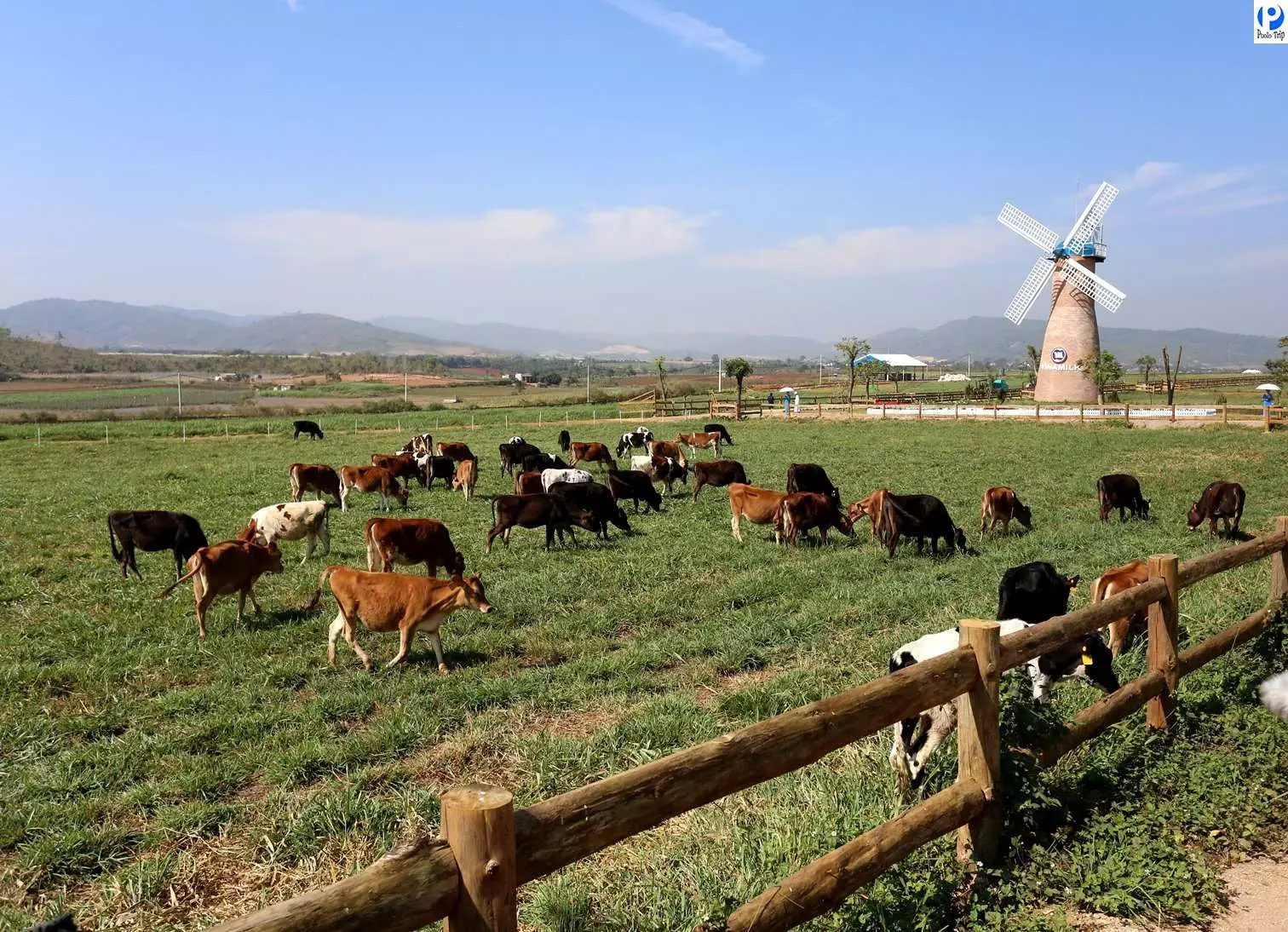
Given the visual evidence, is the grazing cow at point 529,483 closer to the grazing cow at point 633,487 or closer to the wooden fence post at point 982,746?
the grazing cow at point 633,487

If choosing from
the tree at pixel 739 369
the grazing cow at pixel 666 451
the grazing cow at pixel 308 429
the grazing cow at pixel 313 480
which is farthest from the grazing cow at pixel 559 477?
the tree at pixel 739 369

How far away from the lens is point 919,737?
526cm

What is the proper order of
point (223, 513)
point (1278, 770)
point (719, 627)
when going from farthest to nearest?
point (223, 513)
point (719, 627)
point (1278, 770)

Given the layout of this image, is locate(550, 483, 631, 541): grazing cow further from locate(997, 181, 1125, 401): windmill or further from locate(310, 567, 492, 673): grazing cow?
locate(997, 181, 1125, 401): windmill

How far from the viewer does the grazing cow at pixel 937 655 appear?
16.5 feet

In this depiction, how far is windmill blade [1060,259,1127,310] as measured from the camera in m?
55.4

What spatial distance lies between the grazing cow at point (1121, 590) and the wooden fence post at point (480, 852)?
22.0ft

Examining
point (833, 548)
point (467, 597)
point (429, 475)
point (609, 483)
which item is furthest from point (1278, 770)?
point (429, 475)

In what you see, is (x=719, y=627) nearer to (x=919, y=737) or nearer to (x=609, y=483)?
(x=919, y=737)

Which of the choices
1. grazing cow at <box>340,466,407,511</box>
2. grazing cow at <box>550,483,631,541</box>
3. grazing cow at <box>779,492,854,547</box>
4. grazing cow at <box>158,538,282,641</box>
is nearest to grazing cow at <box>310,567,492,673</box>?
grazing cow at <box>158,538,282,641</box>

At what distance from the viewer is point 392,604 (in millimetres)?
8461

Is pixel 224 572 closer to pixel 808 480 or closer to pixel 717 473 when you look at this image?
pixel 808 480

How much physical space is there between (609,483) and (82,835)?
13.5 m

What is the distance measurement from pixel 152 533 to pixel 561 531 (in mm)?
6081
